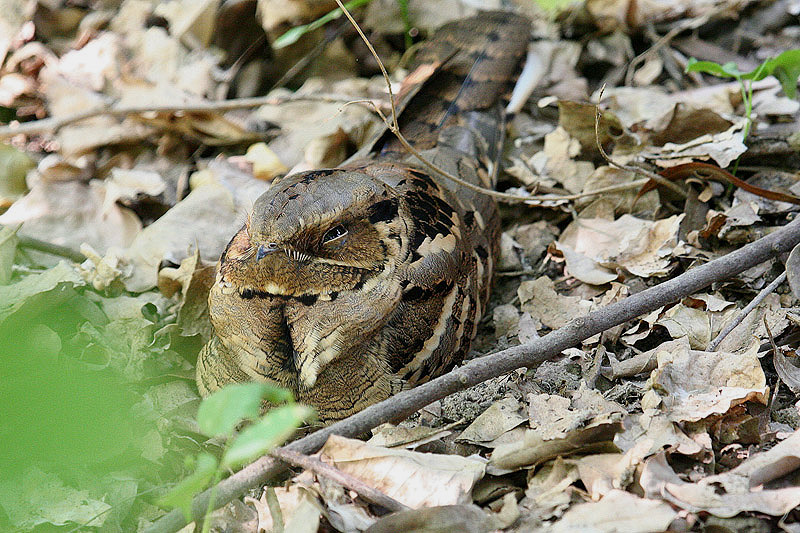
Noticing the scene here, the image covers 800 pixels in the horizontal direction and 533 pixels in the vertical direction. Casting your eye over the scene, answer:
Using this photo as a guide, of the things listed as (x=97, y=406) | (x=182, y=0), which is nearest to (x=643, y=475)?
(x=97, y=406)

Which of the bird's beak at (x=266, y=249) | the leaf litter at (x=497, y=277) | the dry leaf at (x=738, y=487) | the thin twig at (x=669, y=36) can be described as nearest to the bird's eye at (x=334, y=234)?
the bird's beak at (x=266, y=249)

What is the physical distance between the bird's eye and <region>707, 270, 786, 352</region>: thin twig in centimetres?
122

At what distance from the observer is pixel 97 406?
1.07 meters

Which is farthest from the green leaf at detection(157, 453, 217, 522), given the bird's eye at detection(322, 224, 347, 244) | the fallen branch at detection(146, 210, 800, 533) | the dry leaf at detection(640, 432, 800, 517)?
the dry leaf at detection(640, 432, 800, 517)

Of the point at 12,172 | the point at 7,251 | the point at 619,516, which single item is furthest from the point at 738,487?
the point at 12,172

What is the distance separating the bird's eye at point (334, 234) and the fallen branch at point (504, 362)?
54cm

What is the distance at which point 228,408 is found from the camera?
1406 millimetres

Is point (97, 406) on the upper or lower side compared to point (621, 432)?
upper

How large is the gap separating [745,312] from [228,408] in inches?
70.4

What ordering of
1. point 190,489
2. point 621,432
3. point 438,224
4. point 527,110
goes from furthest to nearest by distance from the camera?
point 527,110 → point 438,224 → point 621,432 → point 190,489

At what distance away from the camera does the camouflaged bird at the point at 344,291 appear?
7.47ft

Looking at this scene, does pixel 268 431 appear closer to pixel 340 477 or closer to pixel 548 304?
pixel 340 477

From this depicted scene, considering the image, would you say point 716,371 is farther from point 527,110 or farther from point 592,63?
point 592,63

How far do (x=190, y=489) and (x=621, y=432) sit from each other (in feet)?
3.65
